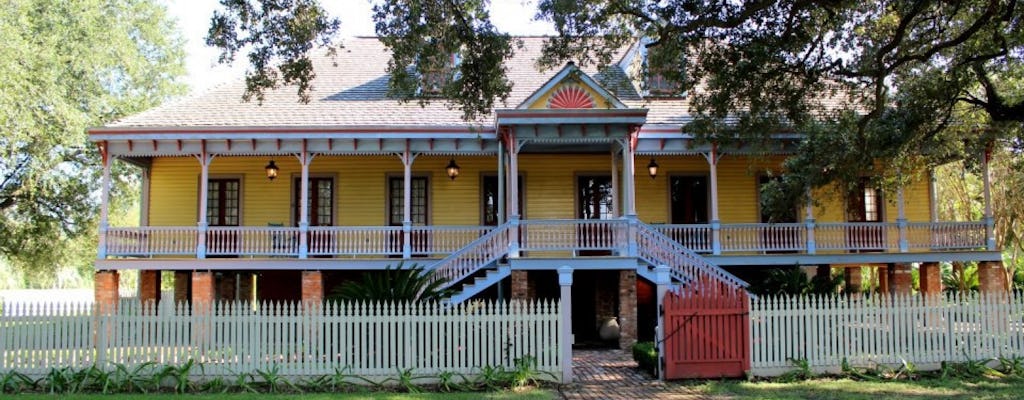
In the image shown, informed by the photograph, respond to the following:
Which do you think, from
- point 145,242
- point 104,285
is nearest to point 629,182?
point 145,242

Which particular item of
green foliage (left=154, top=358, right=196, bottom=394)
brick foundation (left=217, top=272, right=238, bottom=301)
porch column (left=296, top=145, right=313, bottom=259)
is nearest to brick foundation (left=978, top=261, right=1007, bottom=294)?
porch column (left=296, top=145, right=313, bottom=259)

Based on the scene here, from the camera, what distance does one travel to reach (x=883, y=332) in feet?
41.4

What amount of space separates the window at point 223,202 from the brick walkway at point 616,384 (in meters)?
11.0

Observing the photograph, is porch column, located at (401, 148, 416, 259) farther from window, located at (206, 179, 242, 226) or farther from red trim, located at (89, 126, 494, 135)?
window, located at (206, 179, 242, 226)

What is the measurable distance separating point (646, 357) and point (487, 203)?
906cm

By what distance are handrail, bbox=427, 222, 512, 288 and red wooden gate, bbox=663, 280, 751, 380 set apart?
5.80 meters

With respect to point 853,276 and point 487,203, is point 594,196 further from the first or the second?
point 853,276

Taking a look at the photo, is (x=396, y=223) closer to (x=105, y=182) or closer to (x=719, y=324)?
(x=105, y=182)

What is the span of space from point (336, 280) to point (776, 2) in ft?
44.3

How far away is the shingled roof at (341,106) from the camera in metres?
19.5

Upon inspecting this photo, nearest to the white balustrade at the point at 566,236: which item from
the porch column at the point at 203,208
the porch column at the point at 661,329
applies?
the porch column at the point at 661,329

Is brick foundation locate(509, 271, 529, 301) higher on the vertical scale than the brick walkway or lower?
higher

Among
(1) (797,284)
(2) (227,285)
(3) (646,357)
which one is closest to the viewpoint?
(3) (646,357)

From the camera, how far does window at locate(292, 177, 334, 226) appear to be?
21266 mm
